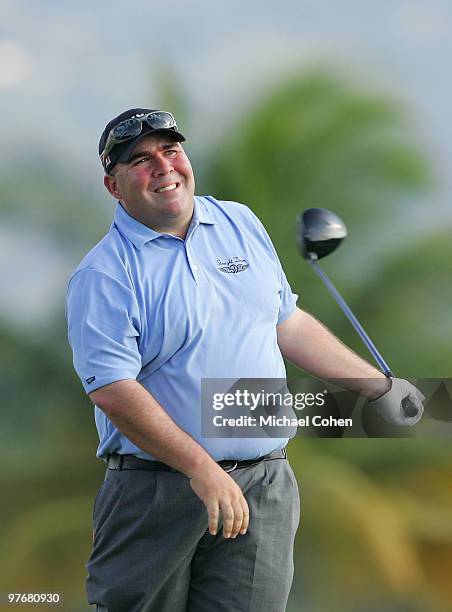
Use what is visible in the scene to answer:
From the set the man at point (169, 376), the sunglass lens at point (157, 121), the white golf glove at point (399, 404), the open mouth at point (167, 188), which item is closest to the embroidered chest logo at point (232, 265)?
the man at point (169, 376)

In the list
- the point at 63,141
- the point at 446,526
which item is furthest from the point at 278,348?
the point at 446,526

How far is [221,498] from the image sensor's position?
1745mm

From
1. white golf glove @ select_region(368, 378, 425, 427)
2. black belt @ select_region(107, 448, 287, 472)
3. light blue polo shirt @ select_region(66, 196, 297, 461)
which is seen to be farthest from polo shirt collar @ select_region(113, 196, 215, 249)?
white golf glove @ select_region(368, 378, 425, 427)

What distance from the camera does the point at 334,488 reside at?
166 inches

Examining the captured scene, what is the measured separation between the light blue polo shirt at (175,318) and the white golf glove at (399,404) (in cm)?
21

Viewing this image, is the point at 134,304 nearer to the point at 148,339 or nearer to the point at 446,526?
the point at 148,339

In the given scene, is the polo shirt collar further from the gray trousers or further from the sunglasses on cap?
the gray trousers

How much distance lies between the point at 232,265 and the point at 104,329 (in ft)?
0.89

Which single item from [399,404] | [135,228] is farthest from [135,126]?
[399,404]

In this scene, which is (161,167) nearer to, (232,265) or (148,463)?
(232,265)

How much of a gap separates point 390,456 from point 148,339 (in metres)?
2.58

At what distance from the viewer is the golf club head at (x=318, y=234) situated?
240cm

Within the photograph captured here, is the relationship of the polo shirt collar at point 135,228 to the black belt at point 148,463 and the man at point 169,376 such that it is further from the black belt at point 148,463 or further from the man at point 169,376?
the black belt at point 148,463

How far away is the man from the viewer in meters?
1.84
